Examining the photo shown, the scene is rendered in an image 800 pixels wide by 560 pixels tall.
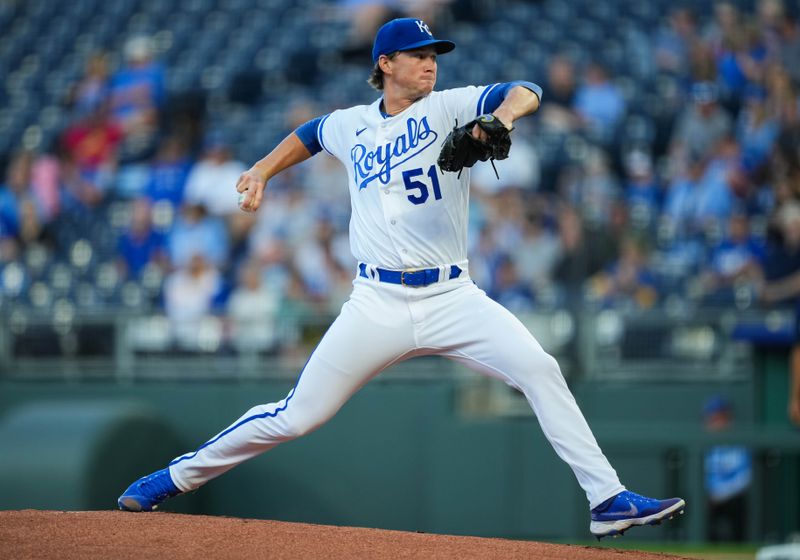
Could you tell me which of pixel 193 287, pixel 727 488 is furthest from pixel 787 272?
pixel 193 287

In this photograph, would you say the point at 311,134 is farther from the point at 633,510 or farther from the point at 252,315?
the point at 252,315

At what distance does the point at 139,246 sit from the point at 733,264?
4518 mm

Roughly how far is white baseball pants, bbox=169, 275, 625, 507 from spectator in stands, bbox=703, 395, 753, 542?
370 centimetres

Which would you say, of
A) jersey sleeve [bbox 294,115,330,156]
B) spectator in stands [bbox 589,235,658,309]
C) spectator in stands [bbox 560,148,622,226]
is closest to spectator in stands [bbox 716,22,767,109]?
spectator in stands [bbox 560,148,622,226]

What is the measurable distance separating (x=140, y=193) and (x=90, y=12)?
4.09 m

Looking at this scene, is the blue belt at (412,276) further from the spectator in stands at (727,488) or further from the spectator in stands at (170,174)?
the spectator in stands at (170,174)

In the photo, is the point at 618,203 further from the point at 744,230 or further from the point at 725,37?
the point at 725,37

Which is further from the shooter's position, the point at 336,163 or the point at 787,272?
the point at 336,163

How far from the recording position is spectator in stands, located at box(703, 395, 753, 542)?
7.76 meters

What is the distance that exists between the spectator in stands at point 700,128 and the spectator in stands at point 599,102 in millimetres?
531

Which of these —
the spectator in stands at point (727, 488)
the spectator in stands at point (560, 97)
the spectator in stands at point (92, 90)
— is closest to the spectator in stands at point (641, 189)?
the spectator in stands at point (560, 97)

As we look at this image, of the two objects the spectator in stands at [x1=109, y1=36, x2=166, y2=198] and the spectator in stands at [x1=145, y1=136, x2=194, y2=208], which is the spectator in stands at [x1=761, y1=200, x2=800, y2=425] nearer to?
the spectator in stands at [x1=145, y1=136, x2=194, y2=208]

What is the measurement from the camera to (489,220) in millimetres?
8859

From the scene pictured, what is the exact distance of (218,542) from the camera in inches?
165
